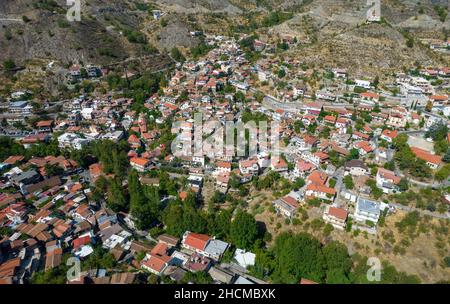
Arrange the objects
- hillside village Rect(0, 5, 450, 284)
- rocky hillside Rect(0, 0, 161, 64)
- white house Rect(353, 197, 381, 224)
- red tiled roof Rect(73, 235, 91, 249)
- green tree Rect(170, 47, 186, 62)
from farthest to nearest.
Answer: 1. green tree Rect(170, 47, 186, 62)
2. rocky hillside Rect(0, 0, 161, 64)
3. red tiled roof Rect(73, 235, 91, 249)
4. white house Rect(353, 197, 381, 224)
5. hillside village Rect(0, 5, 450, 284)

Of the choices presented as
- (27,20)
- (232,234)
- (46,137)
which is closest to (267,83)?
(232,234)

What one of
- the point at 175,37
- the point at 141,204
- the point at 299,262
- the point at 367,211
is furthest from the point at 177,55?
the point at 299,262

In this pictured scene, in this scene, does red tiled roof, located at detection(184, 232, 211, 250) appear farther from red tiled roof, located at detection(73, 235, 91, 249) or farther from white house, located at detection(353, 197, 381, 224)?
white house, located at detection(353, 197, 381, 224)

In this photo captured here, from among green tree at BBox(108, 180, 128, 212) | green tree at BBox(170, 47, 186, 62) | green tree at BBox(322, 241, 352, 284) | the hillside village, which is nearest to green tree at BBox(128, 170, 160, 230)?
the hillside village

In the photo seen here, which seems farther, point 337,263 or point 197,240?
point 197,240

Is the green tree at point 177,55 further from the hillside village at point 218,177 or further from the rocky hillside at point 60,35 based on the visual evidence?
the hillside village at point 218,177

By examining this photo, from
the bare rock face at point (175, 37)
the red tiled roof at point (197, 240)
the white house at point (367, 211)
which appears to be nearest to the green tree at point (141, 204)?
the red tiled roof at point (197, 240)

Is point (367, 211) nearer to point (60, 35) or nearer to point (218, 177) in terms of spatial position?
point (218, 177)

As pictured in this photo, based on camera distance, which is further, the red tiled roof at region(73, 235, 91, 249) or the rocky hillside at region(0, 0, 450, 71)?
the rocky hillside at region(0, 0, 450, 71)
